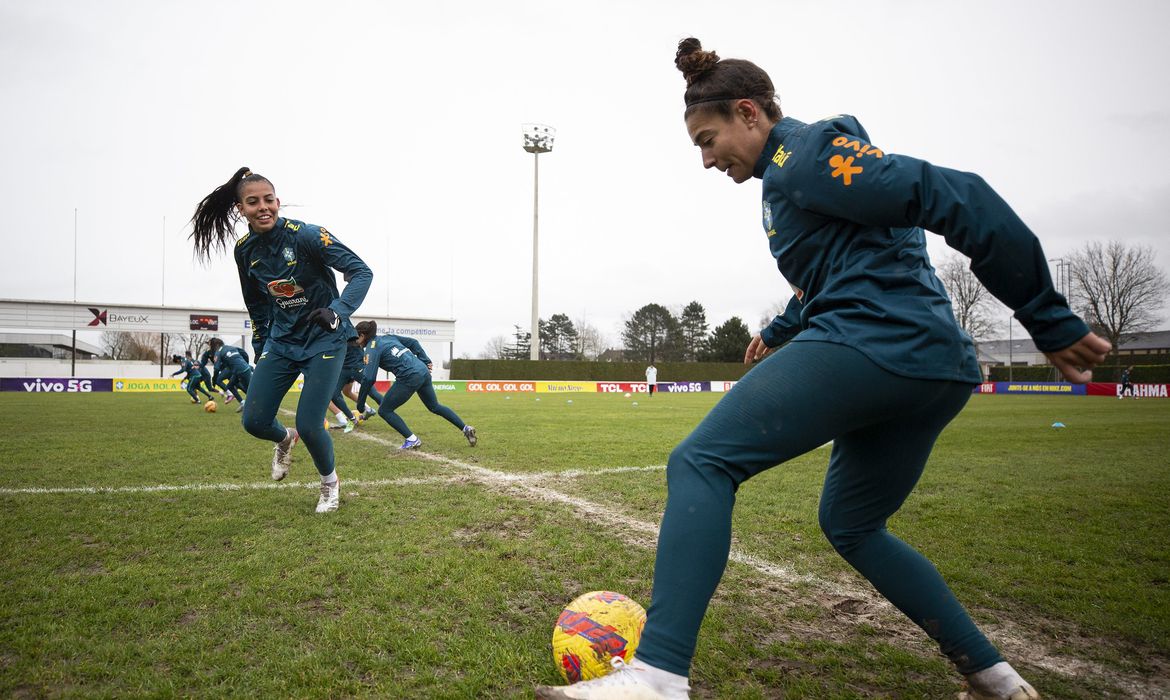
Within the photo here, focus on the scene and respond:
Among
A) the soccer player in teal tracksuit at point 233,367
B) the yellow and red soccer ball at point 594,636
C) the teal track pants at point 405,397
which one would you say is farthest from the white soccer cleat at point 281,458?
the soccer player in teal tracksuit at point 233,367

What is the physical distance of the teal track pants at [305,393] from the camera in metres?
4.89

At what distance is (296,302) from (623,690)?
4.33 m

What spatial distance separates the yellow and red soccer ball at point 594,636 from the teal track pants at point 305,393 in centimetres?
320

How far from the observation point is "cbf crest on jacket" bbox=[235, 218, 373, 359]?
4.99 meters

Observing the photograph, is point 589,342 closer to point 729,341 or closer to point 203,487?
point 729,341

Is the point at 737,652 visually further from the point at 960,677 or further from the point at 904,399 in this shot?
the point at 904,399

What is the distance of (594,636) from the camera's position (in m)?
2.28

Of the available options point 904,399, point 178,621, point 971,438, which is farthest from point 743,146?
point 971,438

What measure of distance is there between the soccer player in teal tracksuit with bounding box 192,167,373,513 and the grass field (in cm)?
67

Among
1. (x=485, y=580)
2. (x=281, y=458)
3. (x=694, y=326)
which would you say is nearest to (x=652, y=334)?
(x=694, y=326)

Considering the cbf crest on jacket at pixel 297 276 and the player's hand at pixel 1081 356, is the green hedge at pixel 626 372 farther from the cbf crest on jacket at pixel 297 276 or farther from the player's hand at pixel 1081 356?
the player's hand at pixel 1081 356

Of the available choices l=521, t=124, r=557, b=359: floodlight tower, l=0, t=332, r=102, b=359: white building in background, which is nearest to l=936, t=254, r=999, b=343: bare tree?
l=521, t=124, r=557, b=359: floodlight tower

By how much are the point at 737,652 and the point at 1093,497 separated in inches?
205

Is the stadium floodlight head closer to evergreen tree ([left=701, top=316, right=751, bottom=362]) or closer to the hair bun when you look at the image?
evergreen tree ([left=701, top=316, right=751, bottom=362])
